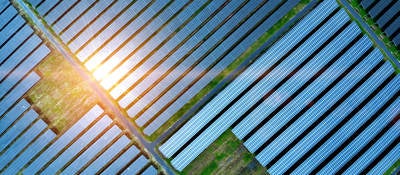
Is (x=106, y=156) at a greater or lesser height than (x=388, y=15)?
greater

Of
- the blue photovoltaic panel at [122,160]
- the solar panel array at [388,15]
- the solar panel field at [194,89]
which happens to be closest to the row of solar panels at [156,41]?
the solar panel field at [194,89]

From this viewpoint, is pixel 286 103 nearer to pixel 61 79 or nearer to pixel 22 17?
pixel 61 79

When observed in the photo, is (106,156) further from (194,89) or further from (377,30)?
(377,30)

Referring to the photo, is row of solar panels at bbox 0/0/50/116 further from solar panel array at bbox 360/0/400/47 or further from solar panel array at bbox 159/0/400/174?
solar panel array at bbox 360/0/400/47

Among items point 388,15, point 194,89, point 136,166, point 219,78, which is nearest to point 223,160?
point 194,89

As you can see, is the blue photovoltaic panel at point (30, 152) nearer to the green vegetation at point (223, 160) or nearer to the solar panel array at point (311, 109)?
the solar panel array at point (311, 109)

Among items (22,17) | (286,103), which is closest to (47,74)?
(22,17)
